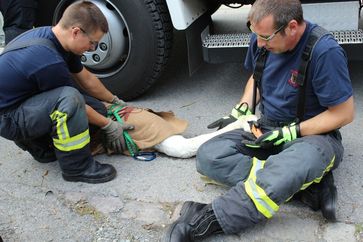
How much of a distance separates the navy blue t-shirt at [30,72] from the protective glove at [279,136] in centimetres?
109

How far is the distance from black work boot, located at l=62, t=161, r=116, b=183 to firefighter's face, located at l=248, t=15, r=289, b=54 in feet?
3.66

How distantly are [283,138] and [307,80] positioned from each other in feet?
1.01

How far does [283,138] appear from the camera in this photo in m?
2.45

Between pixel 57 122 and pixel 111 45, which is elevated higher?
pixel 57 122

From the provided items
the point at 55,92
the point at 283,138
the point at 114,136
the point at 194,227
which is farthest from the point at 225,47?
the point at 194,227

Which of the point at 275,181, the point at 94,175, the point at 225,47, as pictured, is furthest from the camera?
the point at 225,47

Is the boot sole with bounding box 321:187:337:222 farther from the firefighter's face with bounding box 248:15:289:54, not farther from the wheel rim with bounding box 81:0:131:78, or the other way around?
the wheel rim with bounding box 81:0:131:78

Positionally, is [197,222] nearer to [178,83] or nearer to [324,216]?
[324,216]

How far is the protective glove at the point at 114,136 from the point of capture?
2.94 metres

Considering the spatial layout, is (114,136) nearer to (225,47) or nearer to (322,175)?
(225,47)

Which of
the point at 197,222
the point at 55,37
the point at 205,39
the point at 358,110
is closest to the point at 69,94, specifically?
the point at 55,37

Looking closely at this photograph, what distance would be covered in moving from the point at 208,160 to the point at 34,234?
0.92 metres

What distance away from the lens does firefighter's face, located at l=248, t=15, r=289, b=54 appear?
7.32ft

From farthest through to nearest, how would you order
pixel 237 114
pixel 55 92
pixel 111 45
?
pixel 111 45, pixel 237 114, pixel 55 92
